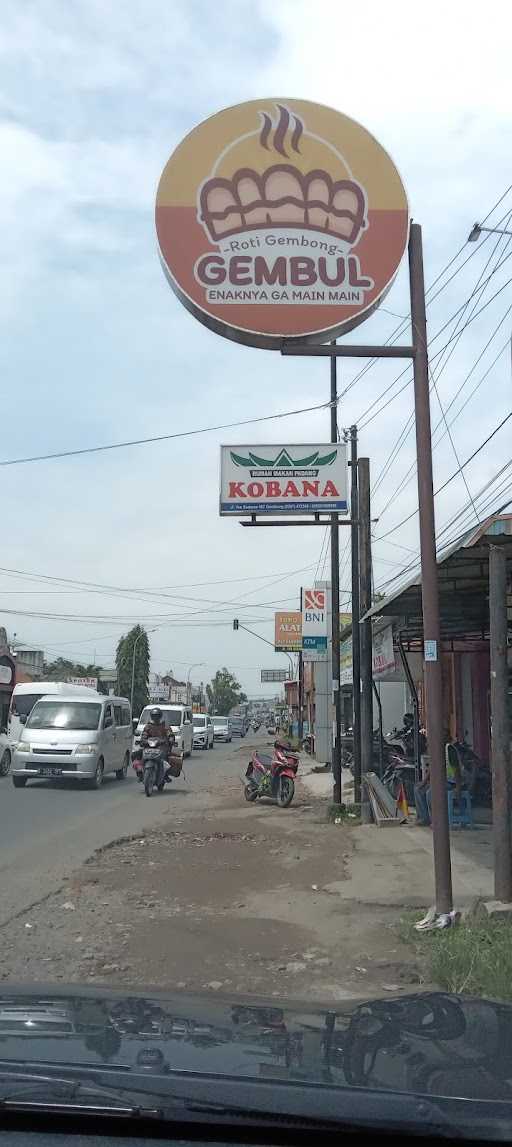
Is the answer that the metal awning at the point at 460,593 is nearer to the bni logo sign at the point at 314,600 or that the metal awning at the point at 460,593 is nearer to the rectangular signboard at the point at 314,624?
the rectangular signboard at the point at 314,624

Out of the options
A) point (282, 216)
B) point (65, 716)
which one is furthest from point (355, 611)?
point (282, 216)

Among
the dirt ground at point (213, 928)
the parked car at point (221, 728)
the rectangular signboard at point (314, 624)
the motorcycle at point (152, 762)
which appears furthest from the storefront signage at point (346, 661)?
the parked car at point (221, 728)

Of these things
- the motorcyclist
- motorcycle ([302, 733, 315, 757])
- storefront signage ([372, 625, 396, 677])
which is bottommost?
motorcycle ([302, 733, 315, 757])

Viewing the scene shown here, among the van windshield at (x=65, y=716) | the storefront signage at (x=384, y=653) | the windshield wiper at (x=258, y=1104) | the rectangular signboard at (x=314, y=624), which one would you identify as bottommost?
the windshield wiper at (x=258, y=1104)

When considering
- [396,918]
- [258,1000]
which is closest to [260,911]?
[396,918]

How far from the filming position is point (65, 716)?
69.3 ft

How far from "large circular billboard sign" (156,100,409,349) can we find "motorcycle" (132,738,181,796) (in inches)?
507

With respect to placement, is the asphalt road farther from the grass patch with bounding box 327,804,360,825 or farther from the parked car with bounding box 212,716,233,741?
the parked car with bounding box 212,716,233,741

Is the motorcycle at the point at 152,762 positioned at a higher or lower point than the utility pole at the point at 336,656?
→ lower

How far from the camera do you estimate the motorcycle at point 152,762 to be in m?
19.5

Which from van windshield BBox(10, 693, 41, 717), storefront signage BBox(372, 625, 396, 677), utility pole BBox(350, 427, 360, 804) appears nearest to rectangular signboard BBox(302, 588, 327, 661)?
utility pole BBox(350, 427, 360, 804)

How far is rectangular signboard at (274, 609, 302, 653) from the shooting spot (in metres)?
47.4

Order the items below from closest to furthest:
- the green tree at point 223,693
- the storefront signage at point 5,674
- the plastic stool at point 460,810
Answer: the plastic stool at point 460,810 < the storefront signage at point 5,674 < the green tree at point 223,693

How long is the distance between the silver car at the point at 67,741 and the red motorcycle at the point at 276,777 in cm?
406
